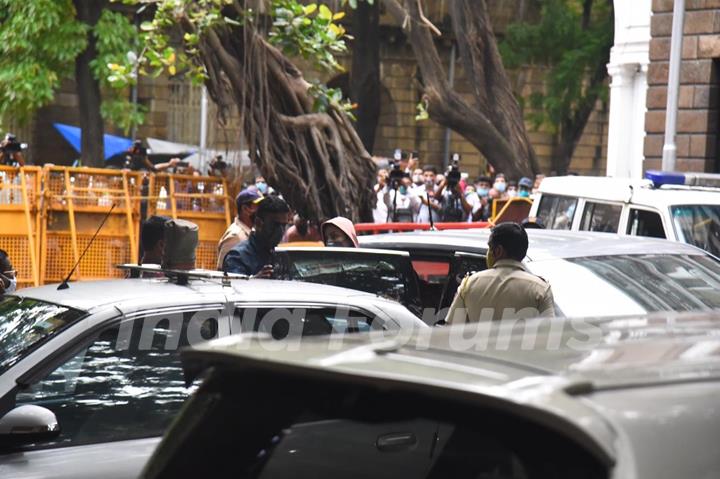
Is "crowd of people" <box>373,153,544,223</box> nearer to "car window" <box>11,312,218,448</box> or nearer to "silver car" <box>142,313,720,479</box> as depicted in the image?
"car window" <box>11,312,218,448</box>

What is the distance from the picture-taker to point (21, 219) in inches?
529

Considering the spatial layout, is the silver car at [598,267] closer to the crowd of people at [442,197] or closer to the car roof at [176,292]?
the car roof at [176,292]

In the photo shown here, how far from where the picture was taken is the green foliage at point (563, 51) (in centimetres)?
3366

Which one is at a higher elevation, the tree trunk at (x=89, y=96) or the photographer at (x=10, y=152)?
the tree trunk at (x=89, y=96)

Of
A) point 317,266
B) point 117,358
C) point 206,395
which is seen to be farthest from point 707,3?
point 206,395

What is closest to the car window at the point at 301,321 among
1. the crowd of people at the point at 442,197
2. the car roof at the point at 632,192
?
the car roof at the point at 632,192

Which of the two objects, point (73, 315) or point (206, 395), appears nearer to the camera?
point (206, 395)

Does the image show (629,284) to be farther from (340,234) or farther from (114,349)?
(114,349)

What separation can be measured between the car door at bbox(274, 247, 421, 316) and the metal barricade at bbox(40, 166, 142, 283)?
6302mm

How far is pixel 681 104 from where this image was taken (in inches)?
777

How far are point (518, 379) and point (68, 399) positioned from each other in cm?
283

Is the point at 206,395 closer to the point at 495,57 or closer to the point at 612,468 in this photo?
the point at 612,468

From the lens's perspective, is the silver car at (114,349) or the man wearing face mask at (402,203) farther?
the man wearing face mask at (402,203)

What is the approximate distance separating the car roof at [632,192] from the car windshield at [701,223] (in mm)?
51
